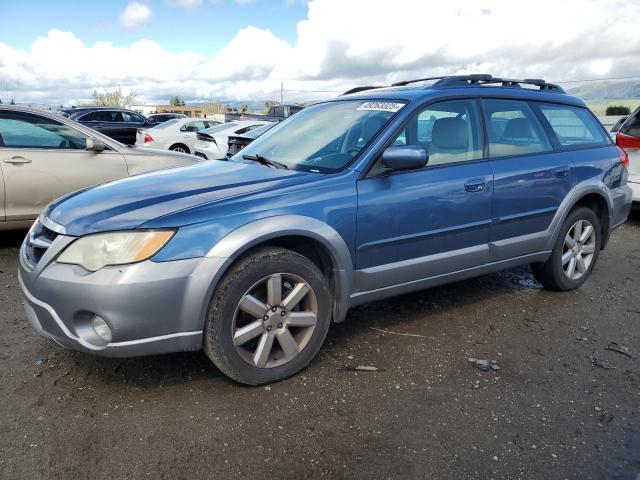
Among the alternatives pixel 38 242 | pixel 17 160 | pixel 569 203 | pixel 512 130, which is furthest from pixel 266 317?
pixel 17 160

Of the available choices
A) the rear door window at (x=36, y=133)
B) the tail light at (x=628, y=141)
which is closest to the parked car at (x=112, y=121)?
the rear door window at (x=36, y=133)

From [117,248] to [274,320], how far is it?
2.95ft

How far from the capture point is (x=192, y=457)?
92.5 inches

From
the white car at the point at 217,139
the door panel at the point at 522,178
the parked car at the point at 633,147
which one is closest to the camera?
the door panel at the point at 522,178

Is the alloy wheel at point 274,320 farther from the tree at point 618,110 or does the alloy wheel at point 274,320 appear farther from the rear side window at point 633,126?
the tree at point 618,110

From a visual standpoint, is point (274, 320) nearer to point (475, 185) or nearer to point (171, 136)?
point (475, 185)

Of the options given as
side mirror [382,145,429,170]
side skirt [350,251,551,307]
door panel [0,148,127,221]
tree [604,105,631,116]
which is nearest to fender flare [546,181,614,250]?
side skirt [350,251,551,307]

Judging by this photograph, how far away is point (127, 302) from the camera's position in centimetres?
248

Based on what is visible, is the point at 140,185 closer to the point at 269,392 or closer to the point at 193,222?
the point at 193,222

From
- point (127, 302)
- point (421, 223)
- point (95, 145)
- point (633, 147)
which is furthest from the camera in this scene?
point (633, 147)

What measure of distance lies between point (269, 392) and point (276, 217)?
96 cm

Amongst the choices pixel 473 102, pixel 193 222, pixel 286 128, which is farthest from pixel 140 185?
pixel 473 102

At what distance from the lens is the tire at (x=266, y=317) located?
8.87 feet

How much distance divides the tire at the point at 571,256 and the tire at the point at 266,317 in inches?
91.6
